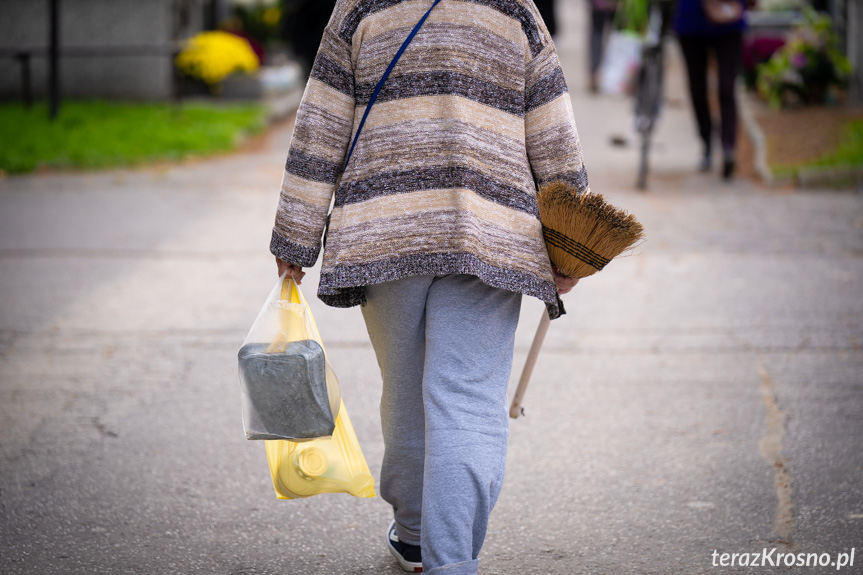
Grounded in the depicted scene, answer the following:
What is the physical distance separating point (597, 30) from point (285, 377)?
41.5 feet

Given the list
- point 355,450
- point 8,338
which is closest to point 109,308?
point 8,338

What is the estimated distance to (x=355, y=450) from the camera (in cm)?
288

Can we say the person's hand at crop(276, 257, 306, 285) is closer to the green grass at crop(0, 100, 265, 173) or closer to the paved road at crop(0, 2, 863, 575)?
the paved road at crop(0, 2, 863, 575)

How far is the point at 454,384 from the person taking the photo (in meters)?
2.55

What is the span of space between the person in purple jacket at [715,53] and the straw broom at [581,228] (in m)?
6.29

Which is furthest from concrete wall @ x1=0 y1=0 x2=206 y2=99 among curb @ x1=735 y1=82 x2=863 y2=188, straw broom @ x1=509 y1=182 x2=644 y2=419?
straw broom @ x1=509 y1=182 x2=644 y2=419

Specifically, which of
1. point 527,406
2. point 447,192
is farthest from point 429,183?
point 527,406

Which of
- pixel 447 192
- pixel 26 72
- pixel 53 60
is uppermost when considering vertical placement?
pixel 447 192

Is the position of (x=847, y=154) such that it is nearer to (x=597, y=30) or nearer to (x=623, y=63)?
(x=623, y=63)

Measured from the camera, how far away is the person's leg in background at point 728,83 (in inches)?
334

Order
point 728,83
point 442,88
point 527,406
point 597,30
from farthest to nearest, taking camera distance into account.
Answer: point 597,30, point 728,83, point 527,406, point 442,88

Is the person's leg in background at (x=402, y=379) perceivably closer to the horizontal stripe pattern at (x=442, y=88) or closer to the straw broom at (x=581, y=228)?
the straw broom at (x=581, y=228)

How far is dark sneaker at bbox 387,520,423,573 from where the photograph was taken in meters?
3.01

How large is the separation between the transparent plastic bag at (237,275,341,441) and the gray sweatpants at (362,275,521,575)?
20cm
